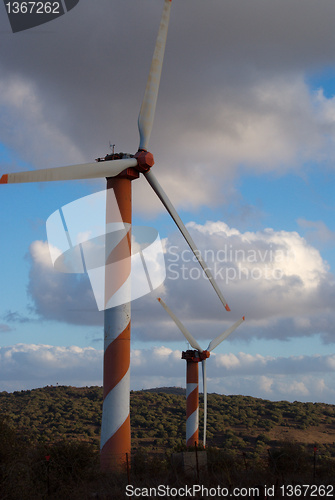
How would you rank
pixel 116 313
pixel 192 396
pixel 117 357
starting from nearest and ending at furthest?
1. pixel 117 357
2. pixel 116 313
3. pixel 192 396

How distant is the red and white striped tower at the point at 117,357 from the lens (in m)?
24.8

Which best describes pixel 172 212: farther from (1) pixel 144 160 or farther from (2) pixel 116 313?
(2) pixel 116 313

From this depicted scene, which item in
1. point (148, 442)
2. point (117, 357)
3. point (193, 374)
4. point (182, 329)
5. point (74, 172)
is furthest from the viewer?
point (148, 442)

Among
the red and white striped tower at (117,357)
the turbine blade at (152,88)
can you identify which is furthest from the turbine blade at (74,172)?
the turbine blade at (152,88)

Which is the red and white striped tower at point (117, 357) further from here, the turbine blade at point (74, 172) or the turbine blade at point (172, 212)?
the turbine blade at point (172, 212)

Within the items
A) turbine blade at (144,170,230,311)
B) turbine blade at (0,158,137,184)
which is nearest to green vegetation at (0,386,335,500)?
turbine blade at (144,170,230,311)

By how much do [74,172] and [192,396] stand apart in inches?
1295

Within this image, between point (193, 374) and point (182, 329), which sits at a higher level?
point (182, 329)

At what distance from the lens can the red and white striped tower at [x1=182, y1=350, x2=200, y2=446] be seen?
162 feet

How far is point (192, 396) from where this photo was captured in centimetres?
5097

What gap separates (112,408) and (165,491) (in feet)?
15.7

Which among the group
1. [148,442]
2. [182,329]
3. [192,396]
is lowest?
[148,442]

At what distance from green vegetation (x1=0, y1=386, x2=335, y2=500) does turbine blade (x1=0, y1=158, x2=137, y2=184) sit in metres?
13.4

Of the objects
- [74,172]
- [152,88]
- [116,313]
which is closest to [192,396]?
[116,313]
